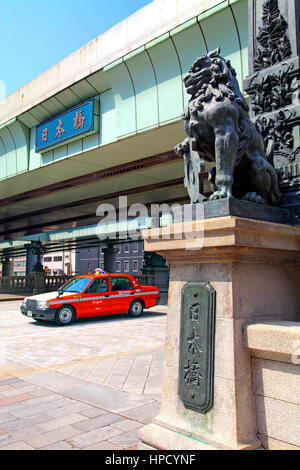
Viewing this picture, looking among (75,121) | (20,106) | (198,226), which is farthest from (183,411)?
(20,106)

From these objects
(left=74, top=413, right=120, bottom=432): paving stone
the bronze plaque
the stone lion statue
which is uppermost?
the stone lion statue

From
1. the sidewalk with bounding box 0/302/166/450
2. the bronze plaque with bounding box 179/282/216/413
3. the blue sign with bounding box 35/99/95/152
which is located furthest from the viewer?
the blue sign with bounding box 35/99/95/152

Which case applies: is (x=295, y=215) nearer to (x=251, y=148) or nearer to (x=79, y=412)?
(x=251, y=148)

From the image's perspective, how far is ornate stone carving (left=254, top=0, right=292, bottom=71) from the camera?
436 cm

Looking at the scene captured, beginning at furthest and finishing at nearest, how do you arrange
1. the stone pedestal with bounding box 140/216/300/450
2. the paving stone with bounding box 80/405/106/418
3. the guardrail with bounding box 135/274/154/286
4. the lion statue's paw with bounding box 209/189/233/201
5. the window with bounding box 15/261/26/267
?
the window with bounding box 15/261/26/267
the guardrail with bounding box 135/274/154/286
the paving stone with bounding box 80/405/106/418
the lion statue's paw with bounding box 209/189/233/201
the stone pedestal with bounding box 140/216/300/450

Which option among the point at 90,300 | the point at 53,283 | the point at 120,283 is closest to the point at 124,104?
the point at 120,283

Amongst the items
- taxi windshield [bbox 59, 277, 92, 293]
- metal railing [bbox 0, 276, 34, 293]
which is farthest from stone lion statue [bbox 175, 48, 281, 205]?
metal railing [bbox 0, 276, 34, 293]

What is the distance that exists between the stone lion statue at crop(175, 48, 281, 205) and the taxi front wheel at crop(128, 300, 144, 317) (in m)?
Result: 11.5

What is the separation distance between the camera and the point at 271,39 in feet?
14.6

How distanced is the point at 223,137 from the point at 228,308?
1546 mm

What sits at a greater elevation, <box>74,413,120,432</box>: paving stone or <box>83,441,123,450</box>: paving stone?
<box>83,441,123,450</box>: paving stone

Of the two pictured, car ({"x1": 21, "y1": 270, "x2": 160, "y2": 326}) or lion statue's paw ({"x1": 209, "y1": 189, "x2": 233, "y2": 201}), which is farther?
car ({"x1": 21, "y1": 270, "x2": 160, "y2": 326})

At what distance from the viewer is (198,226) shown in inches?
124

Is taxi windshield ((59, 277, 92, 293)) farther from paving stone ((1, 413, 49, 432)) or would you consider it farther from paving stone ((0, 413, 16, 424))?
paving stone ((1, 413, 49, 432))
